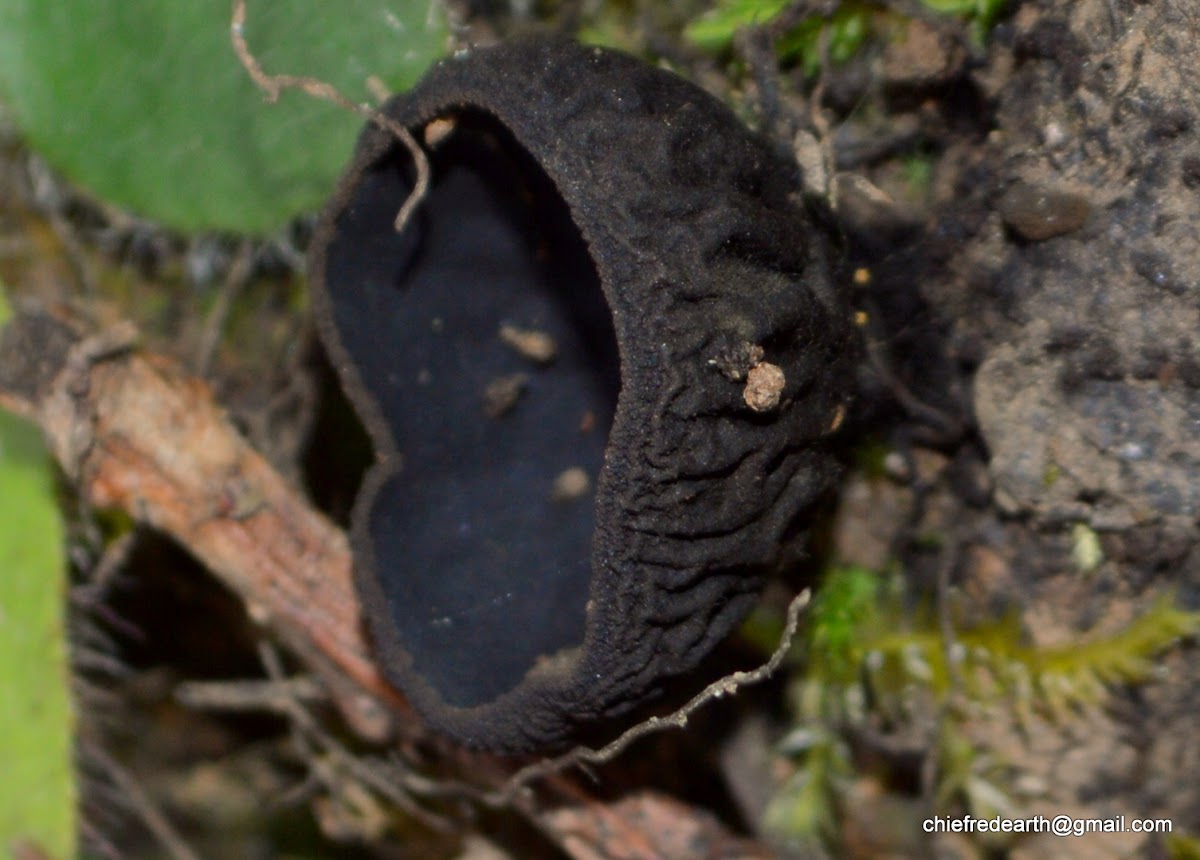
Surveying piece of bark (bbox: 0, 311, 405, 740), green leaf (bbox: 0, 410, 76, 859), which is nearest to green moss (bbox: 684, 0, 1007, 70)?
piece of bark (bbox: 0, 311, 405, 740)

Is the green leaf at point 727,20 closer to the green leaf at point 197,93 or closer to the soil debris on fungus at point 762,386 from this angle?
the green leaf at point 197,93

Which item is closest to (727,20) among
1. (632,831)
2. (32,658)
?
(632,831)

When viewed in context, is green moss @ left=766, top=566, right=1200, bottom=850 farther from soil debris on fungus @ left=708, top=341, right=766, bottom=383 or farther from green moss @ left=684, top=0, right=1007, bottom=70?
green moss @ left=684, top=0, right=1007, bottom=70

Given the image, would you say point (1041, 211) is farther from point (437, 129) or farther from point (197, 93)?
point (197, 93)

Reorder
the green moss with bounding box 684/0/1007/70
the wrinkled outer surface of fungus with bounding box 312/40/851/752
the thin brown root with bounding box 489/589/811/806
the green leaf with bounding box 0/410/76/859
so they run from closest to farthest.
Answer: the wrinkled outer surface of fungus with bounding box 312/40/851/752 → the thin brown root with bounding box 489/589/811/806 → the green moss with bounding box 684/0/1007/70 → the green leaf with bounding box 0/410/76/859

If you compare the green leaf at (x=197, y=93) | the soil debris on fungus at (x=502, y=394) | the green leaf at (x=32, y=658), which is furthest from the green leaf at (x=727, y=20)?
the green leaf at (x=32, y=658)
